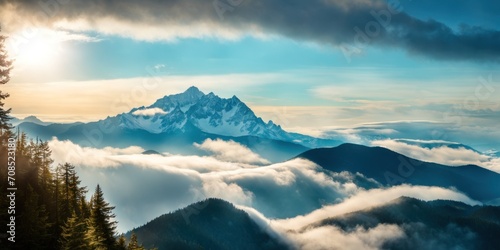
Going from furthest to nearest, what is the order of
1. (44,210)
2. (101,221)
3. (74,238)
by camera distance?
(101,221)
(44,210)
(74,238)

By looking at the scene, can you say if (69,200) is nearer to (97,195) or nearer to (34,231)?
(97,195)

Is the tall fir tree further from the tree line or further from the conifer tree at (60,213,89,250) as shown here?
the conifer tree at (60,213,89,250)

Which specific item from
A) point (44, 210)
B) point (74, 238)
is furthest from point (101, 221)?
point (74, 238)

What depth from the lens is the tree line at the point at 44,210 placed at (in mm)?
66062

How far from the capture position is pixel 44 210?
240 feet

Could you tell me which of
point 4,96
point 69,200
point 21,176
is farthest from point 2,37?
point 69,200

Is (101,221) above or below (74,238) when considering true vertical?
above

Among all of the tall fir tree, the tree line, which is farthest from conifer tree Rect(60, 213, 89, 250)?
the tall fir tree

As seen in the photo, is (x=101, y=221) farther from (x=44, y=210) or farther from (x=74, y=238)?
(x=74, y=238)

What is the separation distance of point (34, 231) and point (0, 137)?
765 inches

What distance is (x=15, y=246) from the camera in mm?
65375

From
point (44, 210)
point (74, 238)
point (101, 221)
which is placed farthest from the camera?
point (101, 221)

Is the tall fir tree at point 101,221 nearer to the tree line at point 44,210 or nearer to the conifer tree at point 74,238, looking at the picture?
the tree line at point 44,210

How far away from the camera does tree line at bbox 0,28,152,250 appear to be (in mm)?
66062
